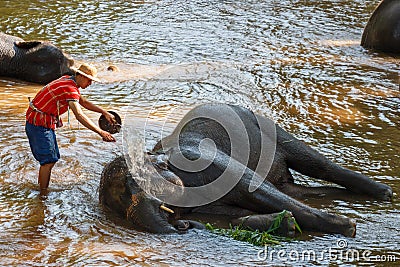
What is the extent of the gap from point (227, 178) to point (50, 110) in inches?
69.6

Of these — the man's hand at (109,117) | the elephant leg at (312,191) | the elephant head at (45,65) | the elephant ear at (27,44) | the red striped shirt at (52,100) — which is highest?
the red striped shirt at (52,100)

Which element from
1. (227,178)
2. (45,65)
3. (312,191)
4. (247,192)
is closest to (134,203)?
(227,178)

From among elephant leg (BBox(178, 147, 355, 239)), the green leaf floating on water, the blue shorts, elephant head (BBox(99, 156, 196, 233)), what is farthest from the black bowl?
the green leaf floating on water

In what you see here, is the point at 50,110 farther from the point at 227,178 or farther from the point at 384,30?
the point at 384,30

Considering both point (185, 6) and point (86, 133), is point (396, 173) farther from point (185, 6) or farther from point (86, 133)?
point (185, 6)

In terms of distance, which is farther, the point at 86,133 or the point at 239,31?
the point at 239,31

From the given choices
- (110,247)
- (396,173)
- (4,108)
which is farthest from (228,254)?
(4,108)

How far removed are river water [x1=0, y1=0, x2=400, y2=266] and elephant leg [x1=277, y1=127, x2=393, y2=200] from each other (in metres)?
0.16

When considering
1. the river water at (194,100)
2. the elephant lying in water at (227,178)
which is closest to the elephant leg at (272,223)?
the elephant lying in water at (227,178)

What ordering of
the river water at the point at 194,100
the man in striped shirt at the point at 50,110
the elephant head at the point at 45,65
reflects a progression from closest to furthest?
the river water at the point at 194,100 < the man in striped shirt at the point at 50,110 < the elephant head at the point at 45,65

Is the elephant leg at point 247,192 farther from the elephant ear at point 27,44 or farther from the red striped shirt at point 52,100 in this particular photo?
the elephant ear at point 27,44

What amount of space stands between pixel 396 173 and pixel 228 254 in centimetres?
257

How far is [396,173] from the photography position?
7207mm

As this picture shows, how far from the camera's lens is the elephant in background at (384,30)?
12.5m
